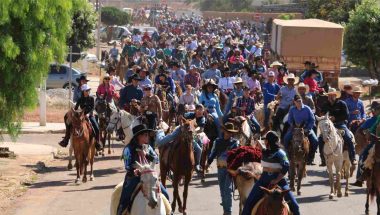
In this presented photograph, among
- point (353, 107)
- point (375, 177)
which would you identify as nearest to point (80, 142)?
point (353, 107)

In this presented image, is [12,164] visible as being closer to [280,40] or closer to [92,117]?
[92,117]

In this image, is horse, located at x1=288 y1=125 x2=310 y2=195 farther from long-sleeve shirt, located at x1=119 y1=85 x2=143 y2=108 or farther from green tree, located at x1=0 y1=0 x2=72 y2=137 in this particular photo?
long-sleeve shirt, located at x1=119 y1=85 x2=143 y2=108

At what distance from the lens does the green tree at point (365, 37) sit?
165ft

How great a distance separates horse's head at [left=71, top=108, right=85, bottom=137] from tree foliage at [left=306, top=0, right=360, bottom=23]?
45.4 metres

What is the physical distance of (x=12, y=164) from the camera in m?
27.3

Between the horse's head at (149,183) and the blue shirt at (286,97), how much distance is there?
505 inches

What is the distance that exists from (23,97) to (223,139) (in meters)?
6.36

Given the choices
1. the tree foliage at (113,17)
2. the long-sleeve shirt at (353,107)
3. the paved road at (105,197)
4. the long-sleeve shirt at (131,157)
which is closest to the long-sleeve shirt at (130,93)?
the paved road at (105,197)

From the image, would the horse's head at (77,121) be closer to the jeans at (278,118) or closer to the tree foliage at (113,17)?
the jeans at (278,118)

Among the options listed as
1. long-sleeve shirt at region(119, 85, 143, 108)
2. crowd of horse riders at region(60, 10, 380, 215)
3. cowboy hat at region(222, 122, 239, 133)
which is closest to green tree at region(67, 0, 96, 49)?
crowd of horse riders at region(60, 10, 380, 215)

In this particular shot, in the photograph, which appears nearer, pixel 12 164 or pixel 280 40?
pixel 12 164

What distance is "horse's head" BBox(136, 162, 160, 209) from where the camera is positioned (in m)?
14.4

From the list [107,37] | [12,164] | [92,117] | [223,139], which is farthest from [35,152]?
[107,37]

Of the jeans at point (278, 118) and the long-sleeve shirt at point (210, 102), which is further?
the jeans at point (278, 118)
